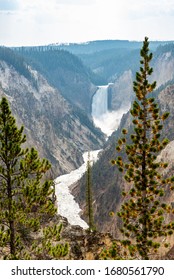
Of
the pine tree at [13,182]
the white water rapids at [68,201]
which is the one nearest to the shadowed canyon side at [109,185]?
the white water rapids at [68,201]

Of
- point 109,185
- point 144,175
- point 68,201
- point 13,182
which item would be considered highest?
point 144,175

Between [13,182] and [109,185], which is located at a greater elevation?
[13,182]

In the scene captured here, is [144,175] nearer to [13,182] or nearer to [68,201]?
[13,182]

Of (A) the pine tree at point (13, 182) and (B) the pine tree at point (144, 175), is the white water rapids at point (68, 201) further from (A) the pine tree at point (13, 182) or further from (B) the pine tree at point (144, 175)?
(B) the pine tree at point (144, 175)

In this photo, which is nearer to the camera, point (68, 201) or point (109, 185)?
point (109, 185)

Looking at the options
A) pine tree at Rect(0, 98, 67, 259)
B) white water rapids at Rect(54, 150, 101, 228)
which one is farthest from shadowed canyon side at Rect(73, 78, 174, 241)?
pine tree at Rect(0, 98, 67, 259)

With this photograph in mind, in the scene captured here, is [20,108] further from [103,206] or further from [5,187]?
[5,187]

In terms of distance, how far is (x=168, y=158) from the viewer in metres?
94.5

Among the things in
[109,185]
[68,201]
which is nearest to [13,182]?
[109,185]

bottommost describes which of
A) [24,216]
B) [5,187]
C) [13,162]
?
[24,216]

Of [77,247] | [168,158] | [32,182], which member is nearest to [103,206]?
[168,158]

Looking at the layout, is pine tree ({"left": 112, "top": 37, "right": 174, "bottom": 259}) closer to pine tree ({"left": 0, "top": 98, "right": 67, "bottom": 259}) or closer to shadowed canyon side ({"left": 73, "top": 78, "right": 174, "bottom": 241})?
pine tree ({"left": 0, "top": 98, "right": 67, "bottom": 259})
